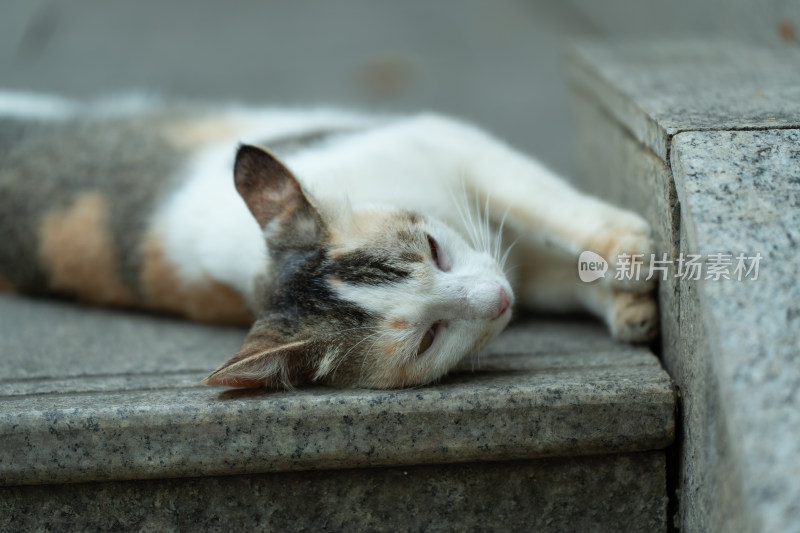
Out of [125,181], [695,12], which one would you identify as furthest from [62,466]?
[695,12]

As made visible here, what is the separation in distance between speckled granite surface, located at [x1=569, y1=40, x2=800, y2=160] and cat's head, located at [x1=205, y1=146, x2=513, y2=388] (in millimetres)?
487

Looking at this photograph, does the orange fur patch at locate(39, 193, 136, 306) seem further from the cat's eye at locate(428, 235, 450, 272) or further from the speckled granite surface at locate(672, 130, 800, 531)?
the speckled granite surface at locate(672, 130, 800, 531)

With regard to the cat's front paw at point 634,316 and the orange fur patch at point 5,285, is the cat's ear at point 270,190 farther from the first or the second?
the orange fur patch at point 5,285

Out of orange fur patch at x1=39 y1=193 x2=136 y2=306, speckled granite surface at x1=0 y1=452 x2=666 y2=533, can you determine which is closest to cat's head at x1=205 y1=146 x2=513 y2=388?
speckled granite surface at x1=0 y1=452 x2=666 y2=533

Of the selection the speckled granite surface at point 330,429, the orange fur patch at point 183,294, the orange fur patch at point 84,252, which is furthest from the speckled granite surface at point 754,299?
the orange fur patch at point 84,252

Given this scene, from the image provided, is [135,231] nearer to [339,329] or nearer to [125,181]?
[125,181]

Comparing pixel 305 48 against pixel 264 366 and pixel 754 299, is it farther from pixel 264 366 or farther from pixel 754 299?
pixel 754 299

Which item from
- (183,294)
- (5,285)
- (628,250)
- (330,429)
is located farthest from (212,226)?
(628,250)

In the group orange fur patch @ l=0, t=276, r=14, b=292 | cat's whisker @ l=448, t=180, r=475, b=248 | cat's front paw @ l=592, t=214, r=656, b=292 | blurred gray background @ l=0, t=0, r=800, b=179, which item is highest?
blurred gray background @ l=0, t=0, r=800, b=179

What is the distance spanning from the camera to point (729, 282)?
1187mm

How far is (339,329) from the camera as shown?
4.88 feet

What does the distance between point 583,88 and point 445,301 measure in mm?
1531

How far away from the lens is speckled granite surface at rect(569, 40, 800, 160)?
1537mm

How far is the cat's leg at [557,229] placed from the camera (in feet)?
5.46
